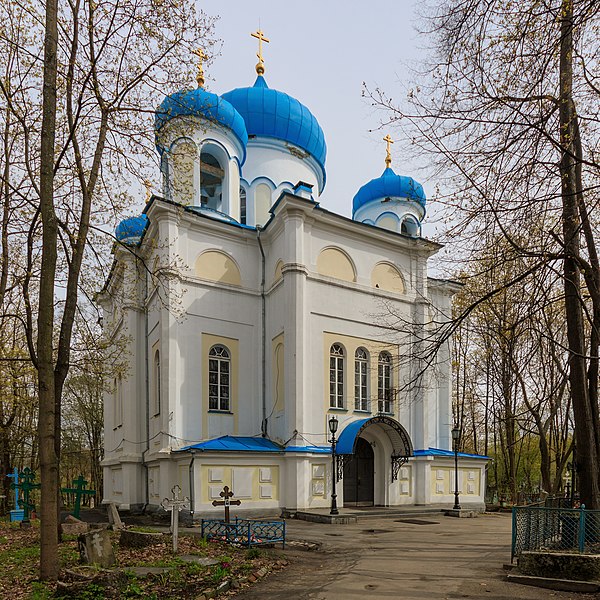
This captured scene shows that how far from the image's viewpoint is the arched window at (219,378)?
18.8 metres

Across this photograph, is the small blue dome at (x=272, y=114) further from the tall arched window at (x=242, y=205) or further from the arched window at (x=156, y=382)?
the arched window at (x=156, y=382)

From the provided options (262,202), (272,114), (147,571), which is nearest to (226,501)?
(147,571)

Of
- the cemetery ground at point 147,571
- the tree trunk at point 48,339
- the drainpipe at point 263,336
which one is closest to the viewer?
the cemetery ground at point 147,571

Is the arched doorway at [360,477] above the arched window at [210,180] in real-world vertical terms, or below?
below

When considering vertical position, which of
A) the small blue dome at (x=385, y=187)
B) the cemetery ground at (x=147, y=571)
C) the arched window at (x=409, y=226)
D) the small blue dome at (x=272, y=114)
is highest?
the small blue dome at (x=272, y=114)

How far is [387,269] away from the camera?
21438 millimetres

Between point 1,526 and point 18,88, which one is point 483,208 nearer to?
point 18,88

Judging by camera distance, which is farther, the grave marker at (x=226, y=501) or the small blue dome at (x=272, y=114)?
the small blue dome at (x=272, y=114)

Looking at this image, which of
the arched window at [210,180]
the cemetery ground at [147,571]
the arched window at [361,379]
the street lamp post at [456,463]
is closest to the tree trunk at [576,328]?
the cemetery ground at [147,571]

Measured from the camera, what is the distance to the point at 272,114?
943 inches

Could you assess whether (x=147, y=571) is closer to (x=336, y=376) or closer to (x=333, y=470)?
(x=333, y=470)

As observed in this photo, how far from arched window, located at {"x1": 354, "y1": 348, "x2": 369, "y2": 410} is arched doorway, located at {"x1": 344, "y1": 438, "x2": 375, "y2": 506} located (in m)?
1.24

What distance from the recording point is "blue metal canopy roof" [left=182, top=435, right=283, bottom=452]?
1631 cm

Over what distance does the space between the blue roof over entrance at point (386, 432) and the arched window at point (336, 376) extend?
35.2 inches
